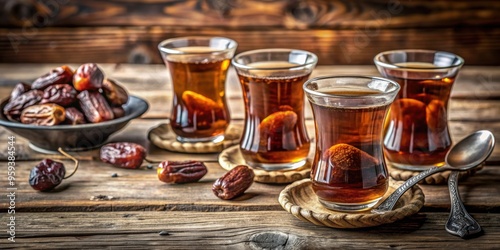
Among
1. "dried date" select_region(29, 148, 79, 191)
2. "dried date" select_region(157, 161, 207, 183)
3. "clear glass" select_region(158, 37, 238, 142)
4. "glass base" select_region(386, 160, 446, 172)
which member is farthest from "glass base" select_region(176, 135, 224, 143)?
"glass base" select_region(386, 160, 446, 172)

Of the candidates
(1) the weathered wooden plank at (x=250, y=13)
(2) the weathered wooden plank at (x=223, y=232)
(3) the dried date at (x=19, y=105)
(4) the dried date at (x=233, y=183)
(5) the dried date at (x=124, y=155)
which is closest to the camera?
(2) the weathered wooden plank at (x=223, y=232)

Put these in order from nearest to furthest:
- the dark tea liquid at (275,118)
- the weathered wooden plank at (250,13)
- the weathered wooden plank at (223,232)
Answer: the weathered wooden plank at (223,232)
the dark tea liquid at (275,118)
the weathered wooden plank at (250,13)

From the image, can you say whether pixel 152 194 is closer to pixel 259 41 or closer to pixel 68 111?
pixel 68 111

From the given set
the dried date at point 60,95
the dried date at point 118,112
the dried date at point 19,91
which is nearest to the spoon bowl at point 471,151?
the dried date at point 118,112

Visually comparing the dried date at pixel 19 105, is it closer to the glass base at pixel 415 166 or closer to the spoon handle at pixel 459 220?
the glass base at pixel 415 166

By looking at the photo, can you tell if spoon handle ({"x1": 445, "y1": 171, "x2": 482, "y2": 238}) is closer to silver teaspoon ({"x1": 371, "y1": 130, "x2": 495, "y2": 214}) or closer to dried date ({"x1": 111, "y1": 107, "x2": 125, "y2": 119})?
silver teaspoon ({"x1": 371, "y1": 130, "x2": 495, "y2": 214})

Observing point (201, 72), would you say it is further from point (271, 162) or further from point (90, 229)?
point (90, 229)

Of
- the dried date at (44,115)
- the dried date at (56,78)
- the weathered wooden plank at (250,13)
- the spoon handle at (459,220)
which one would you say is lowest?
the weathered wooden plank at (250,13)

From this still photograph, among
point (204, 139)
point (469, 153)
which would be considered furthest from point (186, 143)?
point (469, 153)
